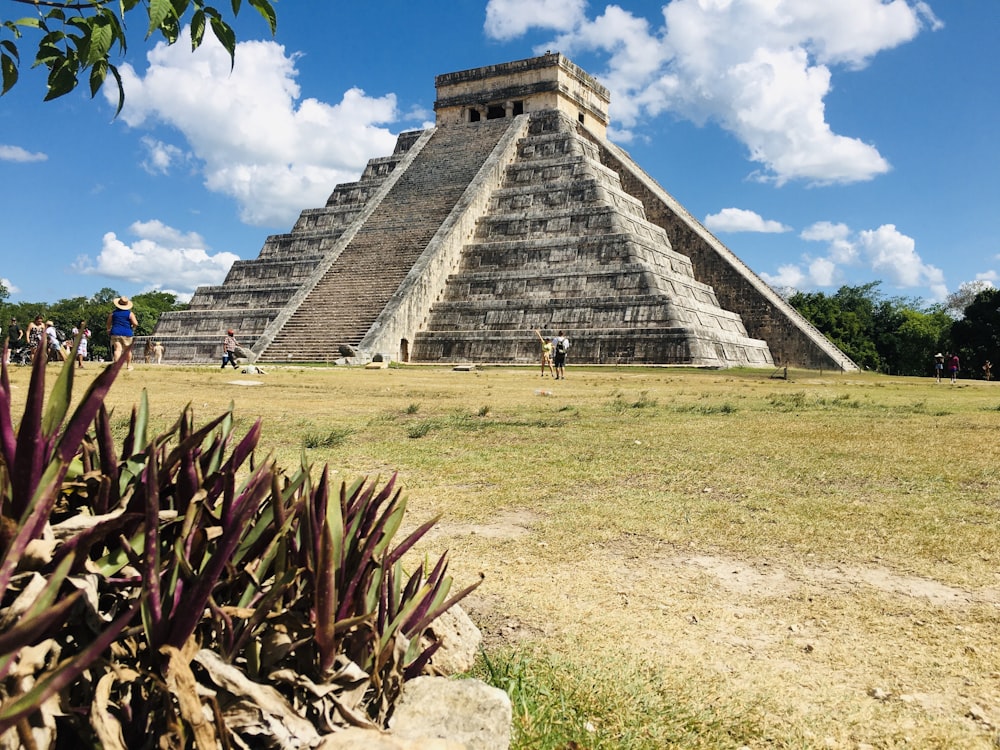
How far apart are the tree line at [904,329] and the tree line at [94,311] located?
60701 mm

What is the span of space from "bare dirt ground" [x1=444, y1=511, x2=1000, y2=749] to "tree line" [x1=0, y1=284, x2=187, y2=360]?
82.8 m

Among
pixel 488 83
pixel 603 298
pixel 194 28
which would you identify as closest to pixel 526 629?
pixel 194 28

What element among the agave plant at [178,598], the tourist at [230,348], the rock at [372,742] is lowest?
the rock at [372,742]

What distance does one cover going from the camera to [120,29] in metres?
2.72

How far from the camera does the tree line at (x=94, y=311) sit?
271 feet

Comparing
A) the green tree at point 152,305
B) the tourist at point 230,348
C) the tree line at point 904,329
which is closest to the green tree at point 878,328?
the tree line at point 904,329

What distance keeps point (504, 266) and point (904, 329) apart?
43.6m

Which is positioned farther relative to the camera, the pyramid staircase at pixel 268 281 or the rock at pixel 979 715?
the pyramid staircase at pixel 268 281

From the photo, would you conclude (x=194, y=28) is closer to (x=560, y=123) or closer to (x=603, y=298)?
(x=603, y=298)

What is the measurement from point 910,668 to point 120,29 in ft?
11.9

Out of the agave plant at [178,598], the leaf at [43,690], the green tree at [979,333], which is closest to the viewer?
the leaf at [43,690]

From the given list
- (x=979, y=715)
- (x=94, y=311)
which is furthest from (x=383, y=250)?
(x=94, y=311)

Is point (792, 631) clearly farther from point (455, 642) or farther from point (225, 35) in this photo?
point (225, 35)

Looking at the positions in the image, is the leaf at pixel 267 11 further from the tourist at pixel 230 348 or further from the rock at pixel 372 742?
the tourist at pixel 230 348
